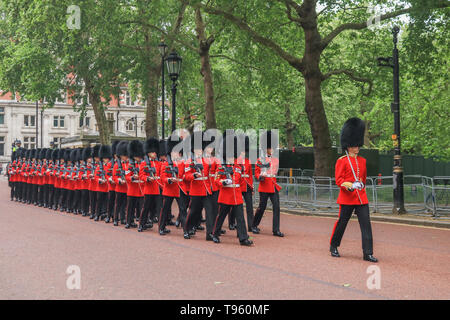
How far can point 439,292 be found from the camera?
6.51 metres

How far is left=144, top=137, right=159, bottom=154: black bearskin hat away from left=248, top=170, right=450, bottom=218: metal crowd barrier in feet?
13.1

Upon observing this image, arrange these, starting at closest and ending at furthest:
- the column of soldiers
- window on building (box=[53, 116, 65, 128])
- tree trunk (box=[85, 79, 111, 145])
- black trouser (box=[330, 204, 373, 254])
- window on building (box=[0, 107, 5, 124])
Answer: black trouser (box=[330, 204, 373, 254]), the column of soldiers, tree trunk (box=[85, 79, 111, 145]), window on building (box=[0, 107, 5, 124]), window on building (box=[53, 116, 65, 128])

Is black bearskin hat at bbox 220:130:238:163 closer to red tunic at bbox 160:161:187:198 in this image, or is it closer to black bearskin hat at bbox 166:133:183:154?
red tunic at bbox 160:161:187:198

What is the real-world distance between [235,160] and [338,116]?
2911 cm

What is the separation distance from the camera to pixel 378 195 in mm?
15508

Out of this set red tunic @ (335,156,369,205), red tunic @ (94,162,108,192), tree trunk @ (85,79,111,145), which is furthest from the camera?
tree trunk @ (85,79,111,145)

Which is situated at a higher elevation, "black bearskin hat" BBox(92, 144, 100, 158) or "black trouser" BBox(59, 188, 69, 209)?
"black bearskin hat" BBox(92, 144, 100, 158)

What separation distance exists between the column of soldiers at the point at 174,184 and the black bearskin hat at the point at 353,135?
217 cm

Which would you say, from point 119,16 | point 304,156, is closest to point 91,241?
point 119,16

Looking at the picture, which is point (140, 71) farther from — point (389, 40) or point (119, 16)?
point (389, 40)

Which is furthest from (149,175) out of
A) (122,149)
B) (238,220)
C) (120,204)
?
(238,220)

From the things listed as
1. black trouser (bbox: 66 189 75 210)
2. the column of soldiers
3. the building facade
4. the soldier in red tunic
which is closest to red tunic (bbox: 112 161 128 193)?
the column of soldiers

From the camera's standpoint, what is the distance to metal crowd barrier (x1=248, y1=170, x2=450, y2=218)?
1380 cm

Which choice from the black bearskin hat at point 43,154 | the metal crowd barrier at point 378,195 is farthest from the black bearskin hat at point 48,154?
the metal crowd barrier at point 378,195
